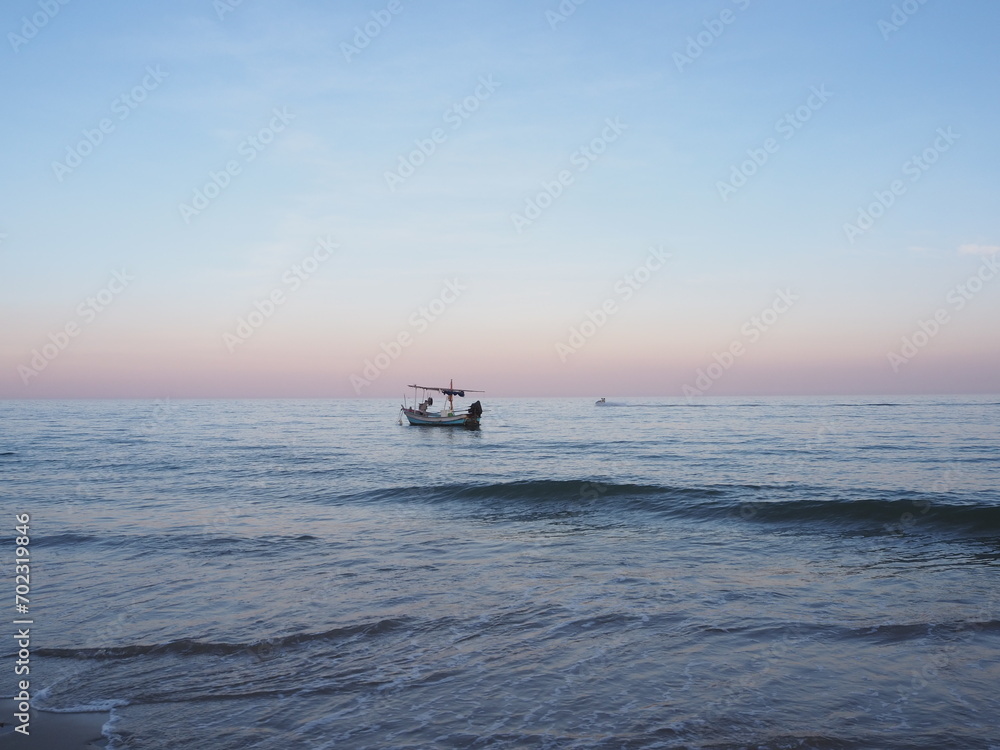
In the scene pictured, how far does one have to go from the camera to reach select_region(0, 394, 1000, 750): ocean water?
21.1 feet

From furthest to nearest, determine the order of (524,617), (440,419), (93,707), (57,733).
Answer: (440,419) < (524,617) < (93,707) < (57,733)

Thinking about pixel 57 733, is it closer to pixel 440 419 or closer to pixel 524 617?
pixel 524 617

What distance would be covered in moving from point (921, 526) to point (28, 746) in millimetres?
19956

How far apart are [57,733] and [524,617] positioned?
5758 millimetres

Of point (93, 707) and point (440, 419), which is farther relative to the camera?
point (440, 419)

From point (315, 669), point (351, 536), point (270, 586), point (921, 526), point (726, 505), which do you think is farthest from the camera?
point (726, 505)

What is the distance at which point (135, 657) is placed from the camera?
8.20 meters

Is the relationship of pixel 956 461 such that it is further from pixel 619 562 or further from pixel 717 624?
pixel 717 624

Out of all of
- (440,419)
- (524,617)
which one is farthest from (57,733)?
(440,419)

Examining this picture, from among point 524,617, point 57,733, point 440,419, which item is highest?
point 440,419

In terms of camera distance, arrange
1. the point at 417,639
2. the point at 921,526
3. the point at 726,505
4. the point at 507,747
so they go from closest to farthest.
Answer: the point at 507,747 → the point at 417,639 → the point at 921,526 → the point at 726,505

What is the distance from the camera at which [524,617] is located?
379 inches

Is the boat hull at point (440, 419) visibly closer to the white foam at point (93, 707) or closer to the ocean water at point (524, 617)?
the ocean water at point (524, 617)

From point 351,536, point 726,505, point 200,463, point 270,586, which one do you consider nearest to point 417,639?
point 270,586
